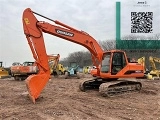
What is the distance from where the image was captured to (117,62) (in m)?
12.9

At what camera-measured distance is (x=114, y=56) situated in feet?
41.9

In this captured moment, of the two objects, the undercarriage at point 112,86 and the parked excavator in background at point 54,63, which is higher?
the parked excavator in background at point 54,63

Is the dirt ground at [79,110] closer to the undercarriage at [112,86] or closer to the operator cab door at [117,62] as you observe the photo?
the undercarriage at [112,86]

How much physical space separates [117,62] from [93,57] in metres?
1.33

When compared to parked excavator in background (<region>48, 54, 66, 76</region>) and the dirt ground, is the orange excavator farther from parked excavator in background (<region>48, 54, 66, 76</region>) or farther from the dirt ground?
parked excavator in background (<region>48, 54, 66, 76</region>)

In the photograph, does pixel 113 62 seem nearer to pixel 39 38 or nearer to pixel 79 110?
pixel 39 38

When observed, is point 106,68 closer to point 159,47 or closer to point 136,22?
point 136,22

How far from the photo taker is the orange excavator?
10453 mm

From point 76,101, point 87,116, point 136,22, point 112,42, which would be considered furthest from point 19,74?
point 112,42

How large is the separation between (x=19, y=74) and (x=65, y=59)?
78.7 meters

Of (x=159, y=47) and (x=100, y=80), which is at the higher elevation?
(x=159, y=47)

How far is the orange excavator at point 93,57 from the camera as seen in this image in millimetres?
10453

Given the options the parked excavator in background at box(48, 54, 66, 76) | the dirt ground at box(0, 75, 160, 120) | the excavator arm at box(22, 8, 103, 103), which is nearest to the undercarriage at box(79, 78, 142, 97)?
the dirt ground at box(0, 75, 160, 120)

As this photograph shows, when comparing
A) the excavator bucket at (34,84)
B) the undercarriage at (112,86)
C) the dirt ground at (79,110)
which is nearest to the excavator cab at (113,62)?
the undercarriage at (112,86)
